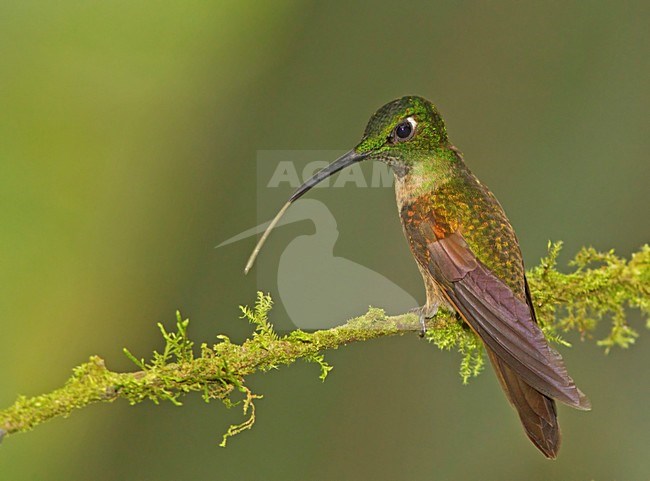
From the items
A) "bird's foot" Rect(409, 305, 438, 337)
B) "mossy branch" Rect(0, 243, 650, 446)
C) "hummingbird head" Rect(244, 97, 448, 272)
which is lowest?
"mossy branch" Rect(0, 243, 650, 446)

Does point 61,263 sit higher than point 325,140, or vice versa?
point 325,140

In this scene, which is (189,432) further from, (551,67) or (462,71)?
(551,67)

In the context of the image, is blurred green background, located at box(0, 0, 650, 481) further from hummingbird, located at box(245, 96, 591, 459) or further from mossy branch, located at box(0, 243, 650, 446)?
hummingbird, located at box(245, 96, 591, 459)

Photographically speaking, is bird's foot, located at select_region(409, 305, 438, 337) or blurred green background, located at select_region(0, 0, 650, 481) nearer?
bird's foot, located at select_region(409, 305, 438, 337)

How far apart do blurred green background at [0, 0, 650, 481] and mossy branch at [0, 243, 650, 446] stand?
4.73 feet

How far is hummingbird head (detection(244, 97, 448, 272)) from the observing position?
3281 mm

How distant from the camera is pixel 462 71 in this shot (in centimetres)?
539

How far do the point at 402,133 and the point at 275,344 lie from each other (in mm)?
1148

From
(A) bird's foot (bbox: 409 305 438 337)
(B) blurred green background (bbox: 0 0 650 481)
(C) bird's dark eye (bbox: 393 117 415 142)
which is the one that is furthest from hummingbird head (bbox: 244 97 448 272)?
(B) blurred green background (bbox: 0 0 650 481)

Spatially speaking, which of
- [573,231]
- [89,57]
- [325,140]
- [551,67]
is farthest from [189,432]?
[551,67]

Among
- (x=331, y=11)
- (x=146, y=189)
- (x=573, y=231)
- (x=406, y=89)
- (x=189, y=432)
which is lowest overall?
(x=189, y=432)

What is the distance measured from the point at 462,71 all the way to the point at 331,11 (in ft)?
3.36

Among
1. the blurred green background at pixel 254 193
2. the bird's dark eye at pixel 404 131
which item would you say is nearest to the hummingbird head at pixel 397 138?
the bird's dark eye at pixel 404 131

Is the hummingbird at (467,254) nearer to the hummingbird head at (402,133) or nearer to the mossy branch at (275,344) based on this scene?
the hummingbird head at (402,133)
